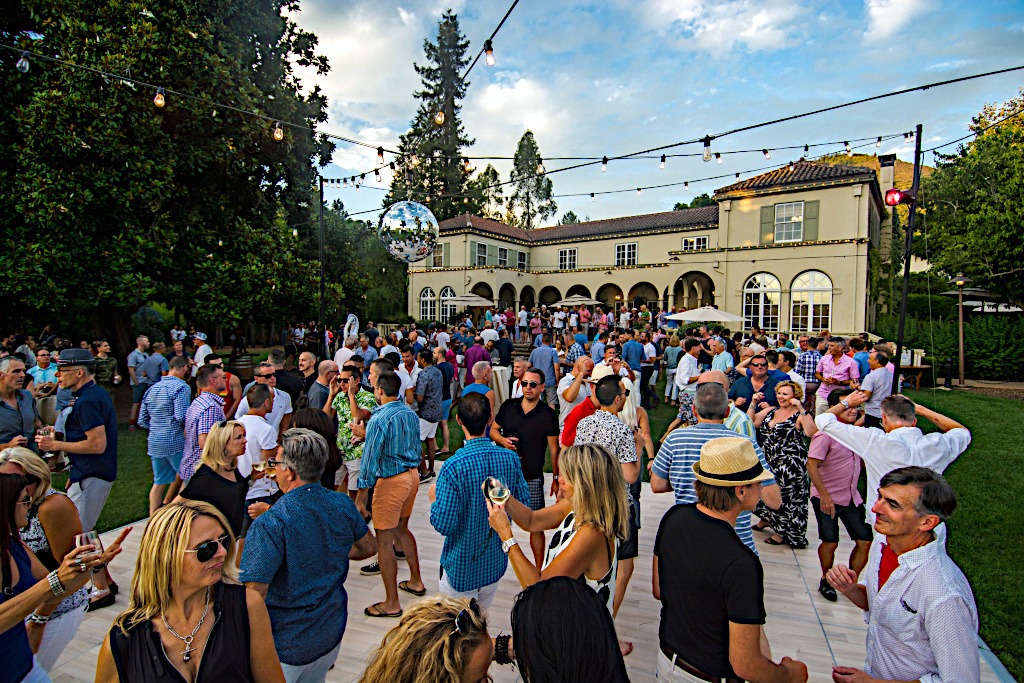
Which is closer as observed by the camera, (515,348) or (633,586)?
(633,586)

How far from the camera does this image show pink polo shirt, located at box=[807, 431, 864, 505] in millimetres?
3865

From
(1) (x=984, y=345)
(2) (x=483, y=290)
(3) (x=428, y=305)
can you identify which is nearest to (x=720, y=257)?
(1) (x=984, y=345)

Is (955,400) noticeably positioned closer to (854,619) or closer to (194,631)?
(854,619)

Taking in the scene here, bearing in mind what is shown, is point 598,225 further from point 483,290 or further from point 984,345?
point 984,345

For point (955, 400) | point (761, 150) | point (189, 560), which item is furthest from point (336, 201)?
point (189, 560)

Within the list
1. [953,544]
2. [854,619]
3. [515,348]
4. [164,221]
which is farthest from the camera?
[515,348]

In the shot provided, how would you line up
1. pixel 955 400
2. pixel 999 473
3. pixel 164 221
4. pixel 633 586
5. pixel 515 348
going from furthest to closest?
pixel 515 348
pixel 955 400
pixel 164 221
pixel 999 473
pixel 633 586

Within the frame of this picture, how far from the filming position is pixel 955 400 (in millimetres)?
12875

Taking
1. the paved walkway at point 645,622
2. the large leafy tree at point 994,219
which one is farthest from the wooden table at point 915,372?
the paved walkway at point 645,622

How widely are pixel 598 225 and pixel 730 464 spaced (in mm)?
31454

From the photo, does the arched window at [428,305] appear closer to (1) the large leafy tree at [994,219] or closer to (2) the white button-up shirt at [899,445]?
(1) the large leafy tree at [994,219]

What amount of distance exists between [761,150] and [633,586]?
29.7 feet

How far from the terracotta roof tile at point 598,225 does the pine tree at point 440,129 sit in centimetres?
933

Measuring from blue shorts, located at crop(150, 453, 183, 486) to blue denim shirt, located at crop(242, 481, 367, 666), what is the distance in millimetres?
3322
